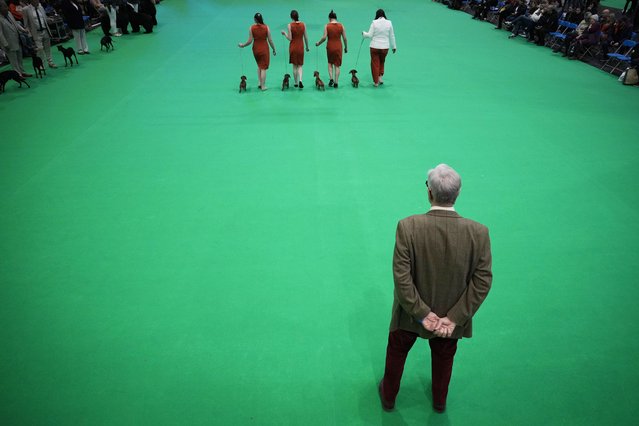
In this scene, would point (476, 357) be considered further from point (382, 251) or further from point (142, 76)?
point (142, 76)

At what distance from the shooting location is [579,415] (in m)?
3.07

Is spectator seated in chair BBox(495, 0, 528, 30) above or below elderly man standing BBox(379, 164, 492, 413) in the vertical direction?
above

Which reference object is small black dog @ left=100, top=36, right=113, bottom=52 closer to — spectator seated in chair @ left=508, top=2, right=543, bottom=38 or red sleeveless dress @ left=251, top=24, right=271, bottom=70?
red sleeveless dress @ left=251, top=24, right=271, bottom=70

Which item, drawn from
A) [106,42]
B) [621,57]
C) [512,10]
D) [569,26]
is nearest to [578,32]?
[569,26]

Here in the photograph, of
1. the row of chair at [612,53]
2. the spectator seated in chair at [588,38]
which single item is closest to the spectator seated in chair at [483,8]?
the row of chair at [612,53]

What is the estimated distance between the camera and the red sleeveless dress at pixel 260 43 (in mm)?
8844

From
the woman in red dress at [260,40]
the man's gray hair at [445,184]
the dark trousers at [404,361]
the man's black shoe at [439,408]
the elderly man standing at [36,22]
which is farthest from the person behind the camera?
the elderly man standing at [36,22]

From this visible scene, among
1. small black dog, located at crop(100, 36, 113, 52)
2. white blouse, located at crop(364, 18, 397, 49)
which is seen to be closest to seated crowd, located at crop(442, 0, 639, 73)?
white blouse, located at crop(364, 18, 397, 49)

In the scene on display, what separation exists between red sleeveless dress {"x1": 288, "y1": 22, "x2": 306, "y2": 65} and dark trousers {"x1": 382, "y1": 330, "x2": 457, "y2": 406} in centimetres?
799

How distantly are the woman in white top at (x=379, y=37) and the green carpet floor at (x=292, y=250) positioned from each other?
0.70m

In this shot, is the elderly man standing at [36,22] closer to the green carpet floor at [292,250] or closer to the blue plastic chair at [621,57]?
the green carpet floor at [292,250]

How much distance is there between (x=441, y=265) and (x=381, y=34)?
827 cm

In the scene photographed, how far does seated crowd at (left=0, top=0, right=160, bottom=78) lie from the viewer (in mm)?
9781

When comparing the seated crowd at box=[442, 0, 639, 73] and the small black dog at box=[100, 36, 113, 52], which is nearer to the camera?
the seated crowd at box=[442, 0, 639, 73]
